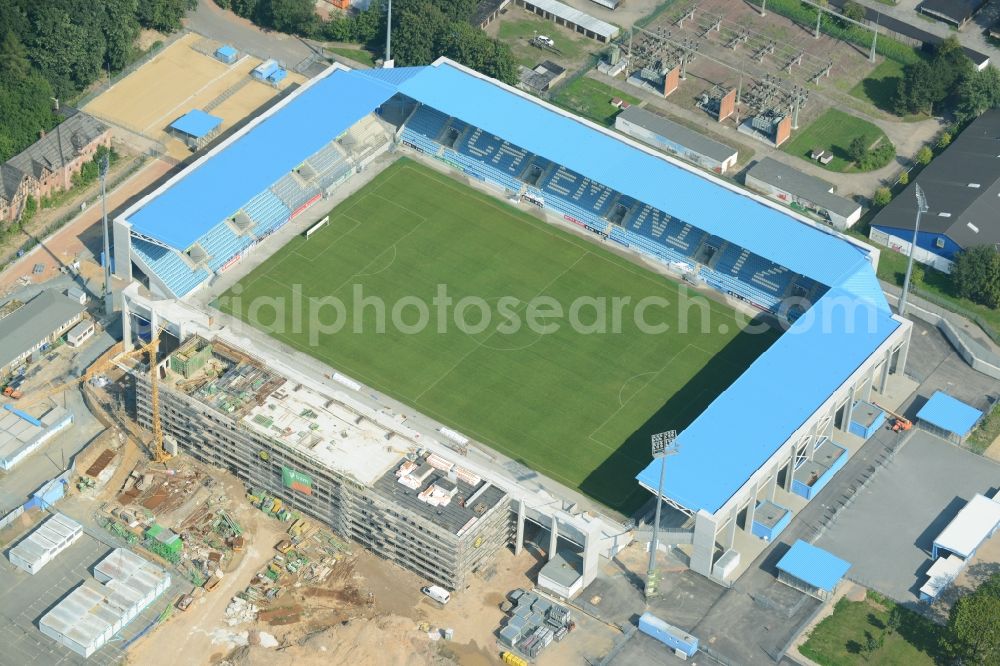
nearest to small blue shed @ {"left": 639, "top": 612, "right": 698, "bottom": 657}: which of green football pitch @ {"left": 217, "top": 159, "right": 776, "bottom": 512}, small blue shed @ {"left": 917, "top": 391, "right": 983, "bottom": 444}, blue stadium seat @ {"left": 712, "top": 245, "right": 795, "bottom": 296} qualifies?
green football pitch @ {"left": 217, "top": 159, "right": 776, "bottom": 512}

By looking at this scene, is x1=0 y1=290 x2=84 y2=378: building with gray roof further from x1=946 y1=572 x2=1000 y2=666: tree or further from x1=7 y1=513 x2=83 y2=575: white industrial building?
x1=946 y1=572 x2=1000 y2=666: tree

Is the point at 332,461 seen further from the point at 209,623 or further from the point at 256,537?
the point at 209,623

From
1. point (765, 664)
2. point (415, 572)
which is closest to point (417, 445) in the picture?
point (415, 572)

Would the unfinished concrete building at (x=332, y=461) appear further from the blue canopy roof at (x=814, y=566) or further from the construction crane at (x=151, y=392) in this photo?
the blue canopy roof at (x=814, y=566)

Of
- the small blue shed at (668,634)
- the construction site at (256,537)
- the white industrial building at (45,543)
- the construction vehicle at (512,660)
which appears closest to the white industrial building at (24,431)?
the construction site at (256,537)

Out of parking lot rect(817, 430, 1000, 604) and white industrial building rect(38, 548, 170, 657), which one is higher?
parking lot rect(817, 430, 1000, 604)

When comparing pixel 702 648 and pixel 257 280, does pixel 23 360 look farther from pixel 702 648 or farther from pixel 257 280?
pixel 702 648

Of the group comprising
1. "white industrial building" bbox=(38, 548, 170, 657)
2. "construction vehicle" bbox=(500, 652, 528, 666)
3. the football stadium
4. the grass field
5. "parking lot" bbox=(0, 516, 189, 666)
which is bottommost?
"parking lot" bbox=(0, 516, 189, 666)
